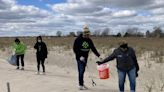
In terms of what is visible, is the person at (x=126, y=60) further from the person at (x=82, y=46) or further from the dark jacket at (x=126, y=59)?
the person at (x=82, y=46)

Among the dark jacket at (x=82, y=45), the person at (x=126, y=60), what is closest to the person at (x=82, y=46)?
the dark jacket at (x=82, y=45)

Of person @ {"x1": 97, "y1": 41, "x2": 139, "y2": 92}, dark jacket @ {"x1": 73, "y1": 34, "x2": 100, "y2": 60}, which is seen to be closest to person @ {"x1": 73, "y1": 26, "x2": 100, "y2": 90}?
dark jacket @ {"x1": 73, "y1": 34, "x2": 100, "y2": 60}

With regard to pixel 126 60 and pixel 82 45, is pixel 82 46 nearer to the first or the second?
pixel 82 45

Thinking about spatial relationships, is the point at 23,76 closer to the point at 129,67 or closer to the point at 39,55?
the point at 39,55

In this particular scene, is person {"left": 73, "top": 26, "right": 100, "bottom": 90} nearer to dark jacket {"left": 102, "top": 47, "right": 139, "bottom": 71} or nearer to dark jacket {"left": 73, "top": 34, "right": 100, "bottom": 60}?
dark jacket {"left": 73, "top": 34, "right": 100, "bottom": 60}

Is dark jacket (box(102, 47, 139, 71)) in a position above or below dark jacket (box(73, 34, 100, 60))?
below

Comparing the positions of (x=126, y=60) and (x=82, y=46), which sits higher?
(x=82, y=46)

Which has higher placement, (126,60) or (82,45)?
(82,45)

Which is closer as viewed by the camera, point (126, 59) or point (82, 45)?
point (126, 59)

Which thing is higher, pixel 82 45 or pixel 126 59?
pixel 82 45

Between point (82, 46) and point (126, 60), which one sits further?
point (82, 46)

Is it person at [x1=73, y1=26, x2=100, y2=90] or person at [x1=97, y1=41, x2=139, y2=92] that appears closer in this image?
person at [x1=97, y1=41, x2=139, y2=92]

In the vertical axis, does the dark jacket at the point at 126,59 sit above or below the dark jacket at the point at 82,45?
below

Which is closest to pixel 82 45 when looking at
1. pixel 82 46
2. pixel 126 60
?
pixel 82 46
